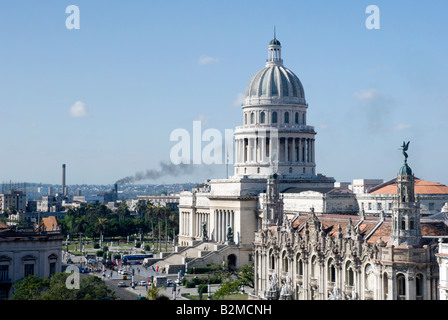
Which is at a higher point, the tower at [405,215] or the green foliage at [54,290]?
the tower at [405,215]

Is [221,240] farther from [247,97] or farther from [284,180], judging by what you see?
[247,97]

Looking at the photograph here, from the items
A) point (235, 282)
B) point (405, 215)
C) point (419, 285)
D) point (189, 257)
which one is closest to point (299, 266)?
point (235, 282)

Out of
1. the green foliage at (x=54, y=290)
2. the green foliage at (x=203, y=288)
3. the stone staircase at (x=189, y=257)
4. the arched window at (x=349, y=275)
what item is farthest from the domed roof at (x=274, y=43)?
the green foliage at (x=54, y=290)

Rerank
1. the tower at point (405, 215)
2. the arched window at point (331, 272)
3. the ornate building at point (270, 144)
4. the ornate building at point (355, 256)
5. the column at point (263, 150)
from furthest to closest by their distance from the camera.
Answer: the column at point (263, 150), the ornate building at point (270, 144), the arched window at point (331, 272), the tower at point (405, 215), the ornate building at point (355, 256)

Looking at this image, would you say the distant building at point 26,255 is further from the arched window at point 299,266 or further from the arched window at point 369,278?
the arched window at point 369,278

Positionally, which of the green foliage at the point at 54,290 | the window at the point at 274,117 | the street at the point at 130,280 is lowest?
the street at the point at 130,280

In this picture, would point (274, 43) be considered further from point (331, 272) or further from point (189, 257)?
point (331, 272)

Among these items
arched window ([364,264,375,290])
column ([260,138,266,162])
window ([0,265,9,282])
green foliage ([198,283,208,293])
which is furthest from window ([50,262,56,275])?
column ([260,138,266,162])
